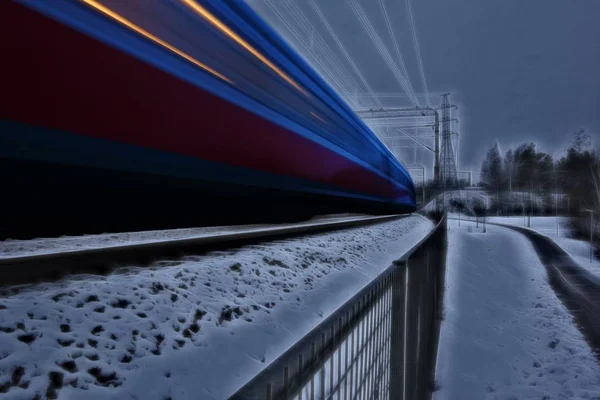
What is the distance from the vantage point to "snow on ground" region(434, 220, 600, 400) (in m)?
4.89

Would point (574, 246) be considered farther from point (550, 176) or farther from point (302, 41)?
point (550, 176)

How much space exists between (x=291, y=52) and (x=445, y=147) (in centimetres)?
2978

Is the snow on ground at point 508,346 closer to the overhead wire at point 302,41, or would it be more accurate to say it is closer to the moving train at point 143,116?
the moving train at point 143,116

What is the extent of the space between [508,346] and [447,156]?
30.8m

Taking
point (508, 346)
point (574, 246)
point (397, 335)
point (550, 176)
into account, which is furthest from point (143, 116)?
point (550, 176)

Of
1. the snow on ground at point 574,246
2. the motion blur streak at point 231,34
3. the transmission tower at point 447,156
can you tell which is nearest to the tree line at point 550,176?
the snow on ground at point 574,246

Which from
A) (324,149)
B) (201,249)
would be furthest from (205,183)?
(324,149)

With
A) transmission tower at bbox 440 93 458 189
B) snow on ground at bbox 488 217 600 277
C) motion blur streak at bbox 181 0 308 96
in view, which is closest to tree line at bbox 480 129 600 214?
snow on ground at bbox 488 217 600 277

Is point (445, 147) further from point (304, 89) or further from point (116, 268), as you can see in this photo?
point (116, 268)

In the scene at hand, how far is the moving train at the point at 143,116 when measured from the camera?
316cm

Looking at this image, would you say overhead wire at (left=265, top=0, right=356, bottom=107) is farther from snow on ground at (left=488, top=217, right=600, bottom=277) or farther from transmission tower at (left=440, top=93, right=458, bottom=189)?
transmission tower at (left=440, top=93, right=458, bottom=189)

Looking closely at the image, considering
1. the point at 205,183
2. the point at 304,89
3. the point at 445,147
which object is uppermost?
the point at 445,147

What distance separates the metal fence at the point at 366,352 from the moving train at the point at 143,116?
2.69 m

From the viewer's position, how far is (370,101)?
19.4 metres
